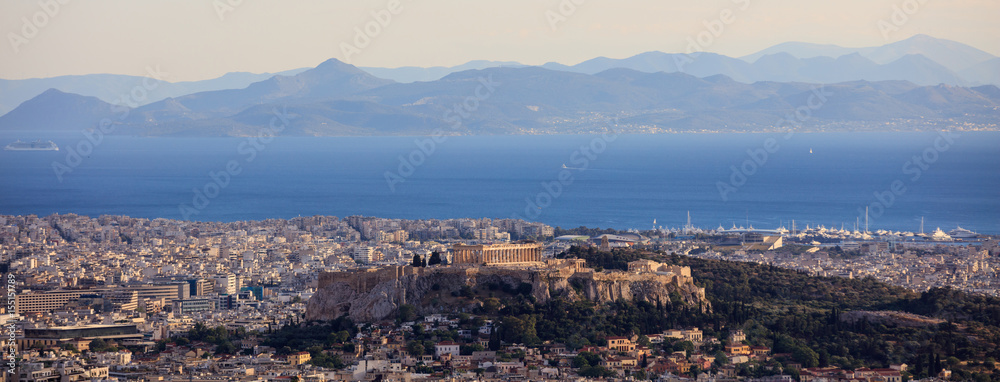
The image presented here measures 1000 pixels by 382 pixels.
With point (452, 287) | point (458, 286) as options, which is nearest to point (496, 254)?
point (458, 286)

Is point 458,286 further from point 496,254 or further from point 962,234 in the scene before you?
point 962,234

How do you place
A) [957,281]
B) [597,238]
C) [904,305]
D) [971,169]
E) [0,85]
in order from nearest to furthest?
1. [904,305]
2. [957,281]
3. [597,238]
4. [971,169]
5. [0,85]

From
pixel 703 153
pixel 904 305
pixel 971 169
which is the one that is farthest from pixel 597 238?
pixel 703 153

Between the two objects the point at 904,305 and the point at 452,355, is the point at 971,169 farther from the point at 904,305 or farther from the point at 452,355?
the point at 452,355

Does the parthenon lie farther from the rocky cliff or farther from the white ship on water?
the white ship on water

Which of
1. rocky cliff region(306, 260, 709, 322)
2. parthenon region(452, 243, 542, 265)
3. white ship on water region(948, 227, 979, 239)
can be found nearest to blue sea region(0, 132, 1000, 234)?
white ship on water region(948, 227, 979, 239)

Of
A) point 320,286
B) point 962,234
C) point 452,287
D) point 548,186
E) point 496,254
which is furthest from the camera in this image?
point 548,186
